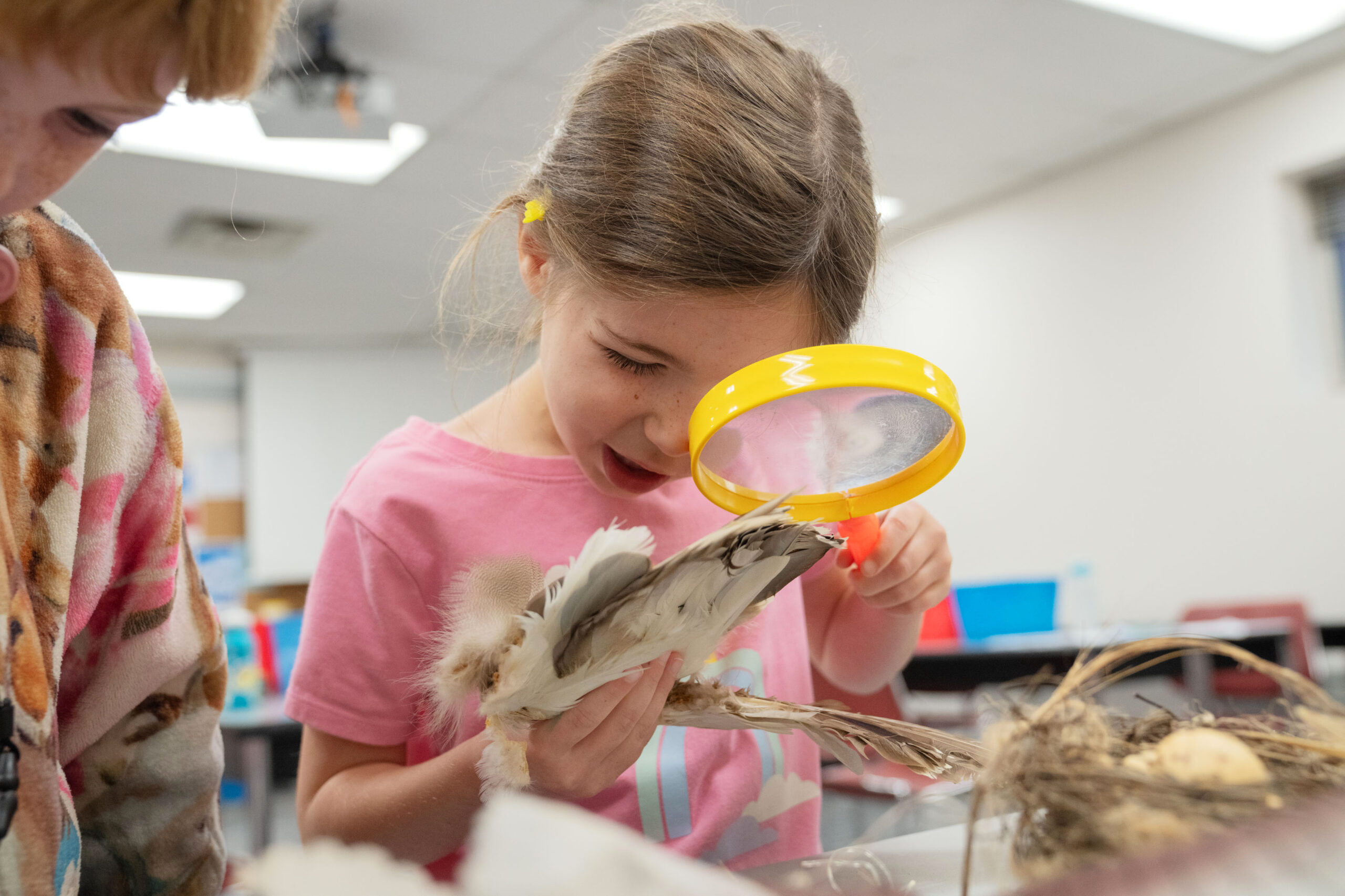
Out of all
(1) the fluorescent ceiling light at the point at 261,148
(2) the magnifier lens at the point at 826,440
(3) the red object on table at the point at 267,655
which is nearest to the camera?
(2) the magnifier lens at the point at 826,440

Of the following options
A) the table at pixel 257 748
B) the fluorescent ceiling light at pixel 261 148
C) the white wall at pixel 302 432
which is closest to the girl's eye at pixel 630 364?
the table at pixel 257 748

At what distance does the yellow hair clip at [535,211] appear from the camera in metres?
0.83

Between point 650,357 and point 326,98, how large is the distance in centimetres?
281

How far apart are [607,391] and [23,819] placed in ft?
1.39

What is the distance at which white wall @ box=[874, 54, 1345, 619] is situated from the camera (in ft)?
12.7

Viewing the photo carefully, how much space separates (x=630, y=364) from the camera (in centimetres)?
73

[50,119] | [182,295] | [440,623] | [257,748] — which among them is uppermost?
[182,295]

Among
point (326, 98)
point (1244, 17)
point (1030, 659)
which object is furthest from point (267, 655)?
point (1244, 17)

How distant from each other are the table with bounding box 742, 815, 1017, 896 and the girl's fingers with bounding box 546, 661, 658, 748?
0.35 ft

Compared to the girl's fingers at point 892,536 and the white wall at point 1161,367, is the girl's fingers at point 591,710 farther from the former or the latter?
the white wall at point 1161,367

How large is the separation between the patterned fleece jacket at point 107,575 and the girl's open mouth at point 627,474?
0.30 meters

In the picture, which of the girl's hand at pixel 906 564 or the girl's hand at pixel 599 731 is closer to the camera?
the girl's hand at pixel 599 731

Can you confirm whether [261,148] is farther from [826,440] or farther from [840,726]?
[840,726]

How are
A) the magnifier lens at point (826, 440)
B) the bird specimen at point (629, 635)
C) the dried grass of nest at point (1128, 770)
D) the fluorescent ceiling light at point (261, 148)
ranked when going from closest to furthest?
the dried grass of nest at point (1128, 770)
the bird specimen at point (629, 635)
the magnifier lens at point (826, 440)
the fluorescent ceiling light at point (261, 148)
